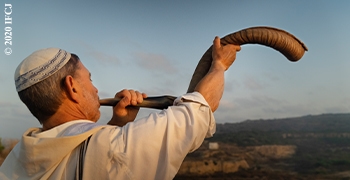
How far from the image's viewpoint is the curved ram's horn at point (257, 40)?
97.7 inches

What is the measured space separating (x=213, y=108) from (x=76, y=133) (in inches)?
32.1

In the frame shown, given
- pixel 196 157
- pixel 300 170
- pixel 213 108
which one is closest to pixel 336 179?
pixel 300 170

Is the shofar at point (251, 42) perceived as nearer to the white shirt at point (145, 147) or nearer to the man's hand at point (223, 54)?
the man's hand at point (223, 54)

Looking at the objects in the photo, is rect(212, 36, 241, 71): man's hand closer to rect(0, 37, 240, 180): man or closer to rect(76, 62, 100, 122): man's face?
rect(0, 37, 240, 180): man

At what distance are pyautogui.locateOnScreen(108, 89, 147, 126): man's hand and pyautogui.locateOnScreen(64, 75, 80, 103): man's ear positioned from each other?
481mm

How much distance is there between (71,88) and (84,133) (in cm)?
37

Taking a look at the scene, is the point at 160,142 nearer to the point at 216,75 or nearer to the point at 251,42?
the point at 216,75

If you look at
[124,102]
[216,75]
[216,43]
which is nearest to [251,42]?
[216,43]

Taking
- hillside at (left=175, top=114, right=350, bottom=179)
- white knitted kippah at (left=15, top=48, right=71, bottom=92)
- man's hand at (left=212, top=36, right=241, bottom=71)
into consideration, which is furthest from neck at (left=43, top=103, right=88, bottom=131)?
hillside at (left=175, top=114, right=350, bottom=179)

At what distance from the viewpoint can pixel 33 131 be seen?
7.11 feet

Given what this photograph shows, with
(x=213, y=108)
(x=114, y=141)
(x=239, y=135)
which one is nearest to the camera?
(x=114, y=141)

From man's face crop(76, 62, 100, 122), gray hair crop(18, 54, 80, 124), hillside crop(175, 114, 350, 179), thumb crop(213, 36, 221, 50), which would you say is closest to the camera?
gray hair crop(18, 54, 80, 124)

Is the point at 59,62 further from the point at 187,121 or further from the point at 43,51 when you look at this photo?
the point at 187,121

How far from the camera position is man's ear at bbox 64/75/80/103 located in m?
2.11
